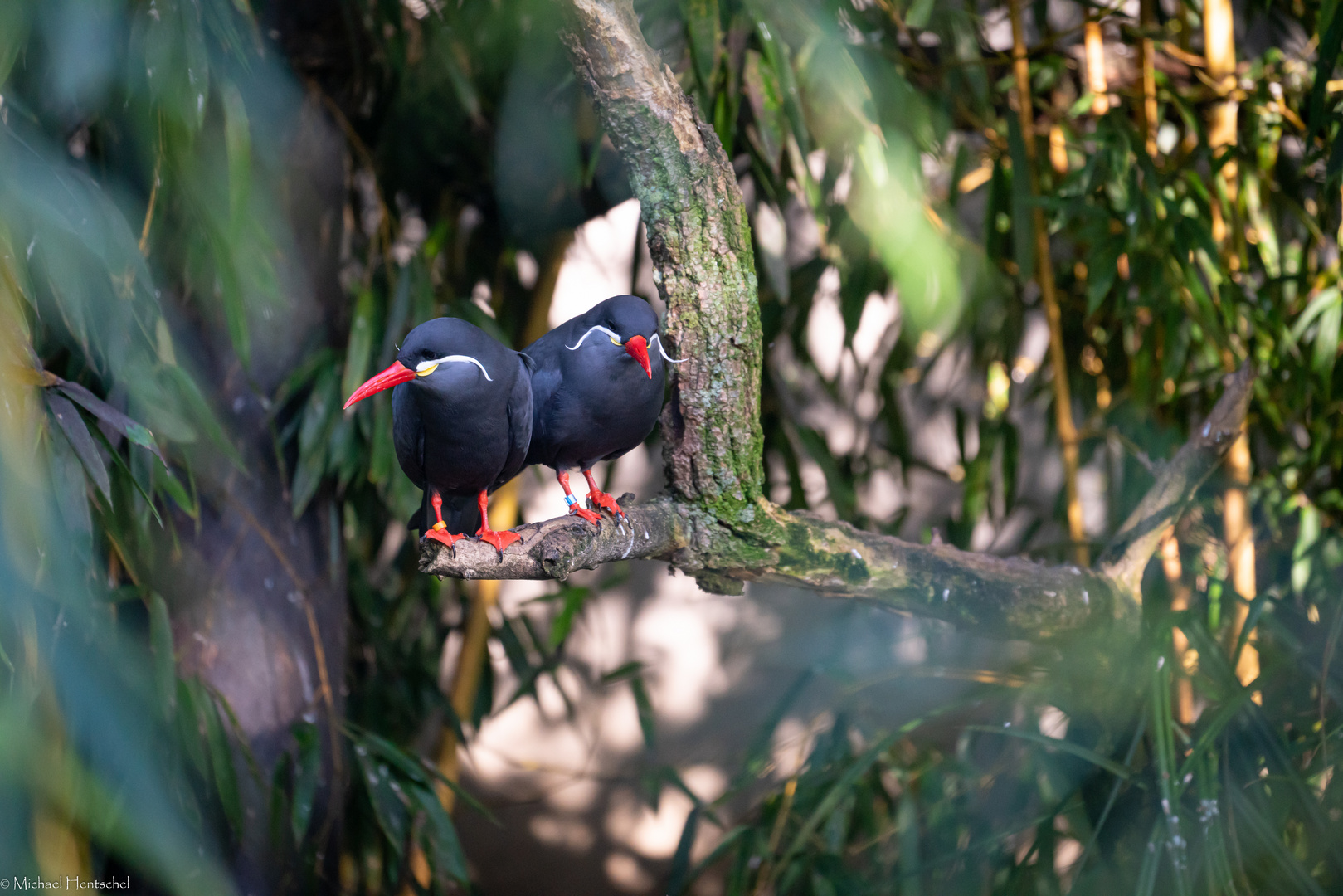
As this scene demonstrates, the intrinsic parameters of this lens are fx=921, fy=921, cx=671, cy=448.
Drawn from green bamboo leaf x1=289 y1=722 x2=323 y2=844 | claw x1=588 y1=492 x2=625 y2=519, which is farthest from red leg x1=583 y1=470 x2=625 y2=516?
green bamboo leaf x1=289 y1=722 x2=323 y2=844

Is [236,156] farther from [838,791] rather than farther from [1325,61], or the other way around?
[1325,61]

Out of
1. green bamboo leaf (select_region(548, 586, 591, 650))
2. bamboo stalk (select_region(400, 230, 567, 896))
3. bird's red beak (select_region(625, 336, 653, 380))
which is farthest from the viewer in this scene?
green bamboo leaf (select_region(548, 586, 591, 650))

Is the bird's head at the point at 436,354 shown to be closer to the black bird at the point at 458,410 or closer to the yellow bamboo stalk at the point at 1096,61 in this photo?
the black bird at the point at 458,410

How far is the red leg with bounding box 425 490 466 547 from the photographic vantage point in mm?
781

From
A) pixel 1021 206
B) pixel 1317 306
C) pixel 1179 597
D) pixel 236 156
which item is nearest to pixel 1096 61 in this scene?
pixel 1021 206

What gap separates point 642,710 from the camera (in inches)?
77.8

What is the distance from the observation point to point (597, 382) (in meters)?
0.79

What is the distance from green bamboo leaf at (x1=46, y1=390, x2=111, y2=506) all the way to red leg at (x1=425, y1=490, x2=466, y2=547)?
1.05 ft

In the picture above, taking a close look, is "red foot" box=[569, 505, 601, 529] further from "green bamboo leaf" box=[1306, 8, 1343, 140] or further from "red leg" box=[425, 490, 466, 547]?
"green bamboo leaf" box=[1306, 8, 1343, 140]

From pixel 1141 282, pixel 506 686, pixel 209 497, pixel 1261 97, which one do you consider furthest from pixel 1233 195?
pixel 506 686

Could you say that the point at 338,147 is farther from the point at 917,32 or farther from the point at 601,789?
the point at 601,789

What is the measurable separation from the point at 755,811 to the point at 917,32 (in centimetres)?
151

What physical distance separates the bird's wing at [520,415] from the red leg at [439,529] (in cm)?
7

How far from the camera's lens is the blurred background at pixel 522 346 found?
3.23ft
